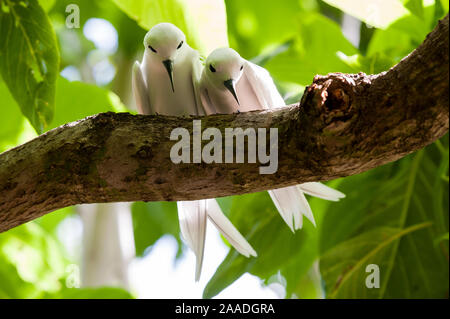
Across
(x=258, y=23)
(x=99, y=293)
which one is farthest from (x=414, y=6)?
(x=258, y=23)

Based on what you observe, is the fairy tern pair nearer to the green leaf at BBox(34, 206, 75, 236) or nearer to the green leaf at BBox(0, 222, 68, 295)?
the green leaf at BBox(0, 222, 68, 295)

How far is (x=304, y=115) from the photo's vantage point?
0.71m

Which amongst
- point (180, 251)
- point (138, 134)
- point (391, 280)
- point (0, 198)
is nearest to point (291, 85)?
point (391, 280)

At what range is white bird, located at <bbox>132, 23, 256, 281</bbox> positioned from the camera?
986 millimetres

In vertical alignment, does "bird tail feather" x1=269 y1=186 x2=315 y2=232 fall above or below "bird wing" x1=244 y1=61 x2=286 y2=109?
below

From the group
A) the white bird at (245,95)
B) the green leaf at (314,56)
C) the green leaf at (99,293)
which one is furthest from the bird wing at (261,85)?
the green leaf at (99,293)

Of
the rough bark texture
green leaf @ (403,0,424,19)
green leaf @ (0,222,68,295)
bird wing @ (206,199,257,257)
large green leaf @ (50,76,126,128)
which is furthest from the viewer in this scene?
green leaf @ (0,222,68,295)

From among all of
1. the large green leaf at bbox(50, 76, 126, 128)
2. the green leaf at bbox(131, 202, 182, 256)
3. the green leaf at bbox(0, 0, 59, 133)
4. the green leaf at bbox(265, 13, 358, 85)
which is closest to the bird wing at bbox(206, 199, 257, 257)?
the green leaf at bbox(0, 0, 59, 133)

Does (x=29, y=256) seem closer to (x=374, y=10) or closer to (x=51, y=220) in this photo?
(x=51, y=220)

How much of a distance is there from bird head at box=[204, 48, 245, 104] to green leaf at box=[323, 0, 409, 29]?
0.20 meters

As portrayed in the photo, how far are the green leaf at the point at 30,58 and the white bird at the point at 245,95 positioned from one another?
0.32 m

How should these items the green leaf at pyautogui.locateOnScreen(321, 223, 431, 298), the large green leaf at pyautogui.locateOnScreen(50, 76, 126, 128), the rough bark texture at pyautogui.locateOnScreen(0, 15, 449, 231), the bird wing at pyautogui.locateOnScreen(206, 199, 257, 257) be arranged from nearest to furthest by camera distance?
1. the rough bark texture at pyautogui.locateOnScreen(0, 15, 449, 231)
2. the bird wing at pyautogui.locateOnScreen(206, 199, 257, 257)
3. the large green leaf at pyautogui.locateOnScreen(50, 76, 126, 128)
4. the green leaf at pyautogui.locateOnScreen(321, 223, 431, 298)

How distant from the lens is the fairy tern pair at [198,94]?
0.98 metres

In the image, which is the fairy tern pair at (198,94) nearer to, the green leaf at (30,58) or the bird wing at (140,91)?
the bird wing at (140,91)
